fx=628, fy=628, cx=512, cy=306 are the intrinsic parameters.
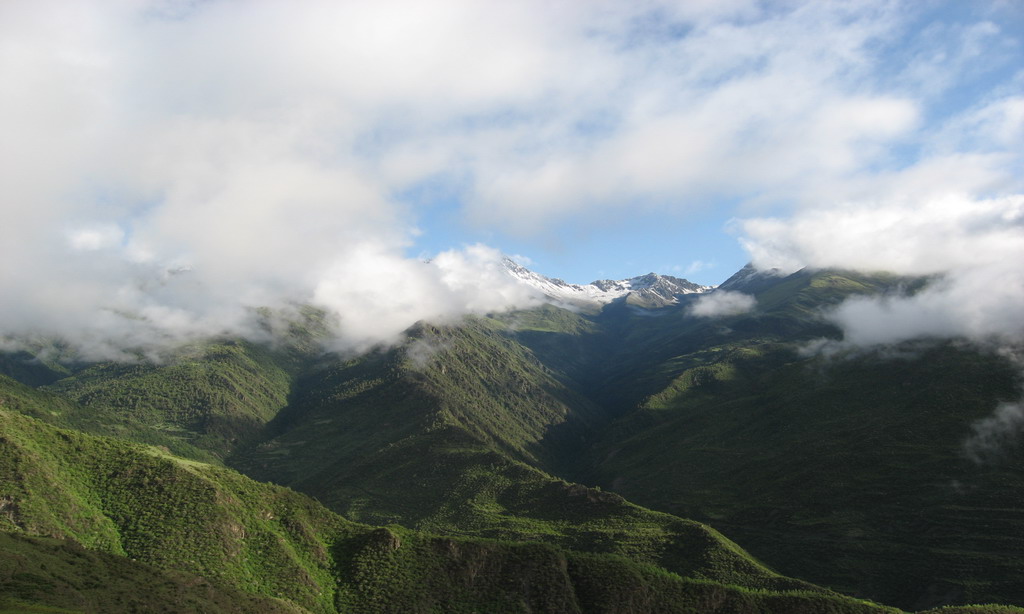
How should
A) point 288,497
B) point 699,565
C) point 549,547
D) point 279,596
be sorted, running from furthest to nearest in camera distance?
1. point 699,565
2. point 288,497
3. point 549,547
4. point 279,596

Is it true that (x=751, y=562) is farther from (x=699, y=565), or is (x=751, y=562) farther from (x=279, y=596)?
(x=279, y=596)

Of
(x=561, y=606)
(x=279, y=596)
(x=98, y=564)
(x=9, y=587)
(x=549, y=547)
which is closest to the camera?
(x=9, y=587)

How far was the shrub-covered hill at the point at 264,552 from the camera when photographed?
426 ft

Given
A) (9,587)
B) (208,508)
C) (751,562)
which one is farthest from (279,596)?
(751,562)

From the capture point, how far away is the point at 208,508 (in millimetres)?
149750

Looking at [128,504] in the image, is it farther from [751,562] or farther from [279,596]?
[751,562]

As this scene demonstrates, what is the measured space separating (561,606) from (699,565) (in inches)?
2725

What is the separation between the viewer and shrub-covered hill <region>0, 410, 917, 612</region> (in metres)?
130

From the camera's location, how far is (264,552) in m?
148

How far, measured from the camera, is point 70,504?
139750mm

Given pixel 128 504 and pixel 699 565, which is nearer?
pixel 128 504

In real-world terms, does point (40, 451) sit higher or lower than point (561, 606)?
higher

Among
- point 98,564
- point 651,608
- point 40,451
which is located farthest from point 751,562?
point 40,451

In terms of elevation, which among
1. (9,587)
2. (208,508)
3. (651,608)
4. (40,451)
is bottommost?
(651,608)
